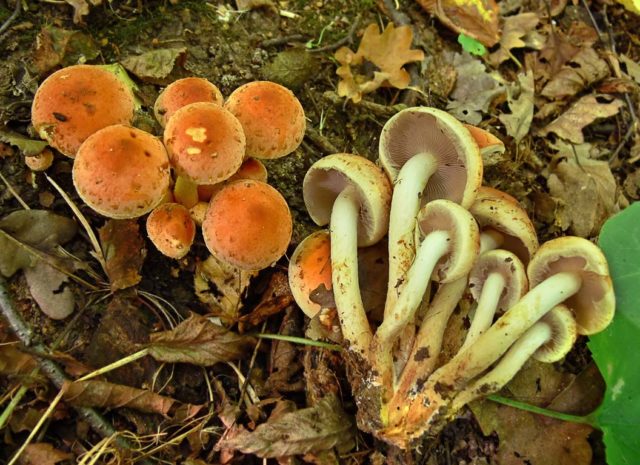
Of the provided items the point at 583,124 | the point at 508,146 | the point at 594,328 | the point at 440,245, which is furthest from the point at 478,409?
the point at 583,124

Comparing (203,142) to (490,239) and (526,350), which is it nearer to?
(490,239)

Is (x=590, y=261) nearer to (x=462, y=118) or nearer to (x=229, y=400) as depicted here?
(x=462, y=118)

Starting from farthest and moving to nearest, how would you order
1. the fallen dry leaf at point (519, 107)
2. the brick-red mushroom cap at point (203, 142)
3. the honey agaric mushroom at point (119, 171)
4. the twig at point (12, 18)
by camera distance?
the fallen dry leaf at point (519, 107) < the twig at point (12, 18) < the brick-red mushroom cap at point (203, 142) < the honey agaric mushroom at point (119, 171)

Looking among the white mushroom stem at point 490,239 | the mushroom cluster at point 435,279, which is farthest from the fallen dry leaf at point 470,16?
the white mushroom stem at point 490,239

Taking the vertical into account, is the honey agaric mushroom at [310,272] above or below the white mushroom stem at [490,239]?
below

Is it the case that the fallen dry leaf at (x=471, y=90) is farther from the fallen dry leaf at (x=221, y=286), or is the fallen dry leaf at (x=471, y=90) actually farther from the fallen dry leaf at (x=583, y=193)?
the fallen dry leaf at (x=221, y=286)

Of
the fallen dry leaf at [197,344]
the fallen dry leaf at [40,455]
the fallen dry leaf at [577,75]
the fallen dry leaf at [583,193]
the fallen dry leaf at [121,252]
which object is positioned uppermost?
the fallen dry leaf at [577,75]

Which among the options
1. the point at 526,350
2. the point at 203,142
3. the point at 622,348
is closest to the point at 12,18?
the point at 203,142
